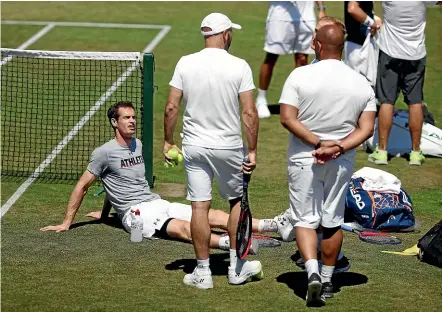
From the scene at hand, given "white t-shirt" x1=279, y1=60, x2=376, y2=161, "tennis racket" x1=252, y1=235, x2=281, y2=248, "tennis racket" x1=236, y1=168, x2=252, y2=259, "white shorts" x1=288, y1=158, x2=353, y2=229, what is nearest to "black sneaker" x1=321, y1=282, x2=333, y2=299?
"white shorts" x1=288, y1=158, x2=353, y2=229

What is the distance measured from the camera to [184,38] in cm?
2092

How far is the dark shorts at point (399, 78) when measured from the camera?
1366cm

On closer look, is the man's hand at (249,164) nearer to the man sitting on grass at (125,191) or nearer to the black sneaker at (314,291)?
the black sneaker at (314,291)

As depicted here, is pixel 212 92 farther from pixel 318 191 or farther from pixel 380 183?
pixel 380 183

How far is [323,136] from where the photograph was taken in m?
8.77

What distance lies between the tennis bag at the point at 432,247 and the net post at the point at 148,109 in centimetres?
360

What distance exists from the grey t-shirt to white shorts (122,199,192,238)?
10cm

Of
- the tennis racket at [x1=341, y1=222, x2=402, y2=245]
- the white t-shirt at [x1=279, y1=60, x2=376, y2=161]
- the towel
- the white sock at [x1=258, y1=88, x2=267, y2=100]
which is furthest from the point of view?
Result: the white sock at [x1=258, y1=88, x2=267, y2=100]

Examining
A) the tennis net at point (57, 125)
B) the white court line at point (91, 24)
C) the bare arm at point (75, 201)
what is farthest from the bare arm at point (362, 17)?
the white court line at point (91, 24)

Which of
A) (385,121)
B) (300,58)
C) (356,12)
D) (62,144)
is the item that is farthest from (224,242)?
(300,58)

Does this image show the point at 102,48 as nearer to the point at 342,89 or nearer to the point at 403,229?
the point at 403,229

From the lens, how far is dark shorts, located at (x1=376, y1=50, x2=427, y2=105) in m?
13.7

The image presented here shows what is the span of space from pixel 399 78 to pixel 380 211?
3330 mm

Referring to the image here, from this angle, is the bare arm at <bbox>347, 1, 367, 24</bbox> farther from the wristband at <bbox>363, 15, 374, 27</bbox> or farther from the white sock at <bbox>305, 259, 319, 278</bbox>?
the white sock at <bbox>305, 259, 319, 278</bbox>
